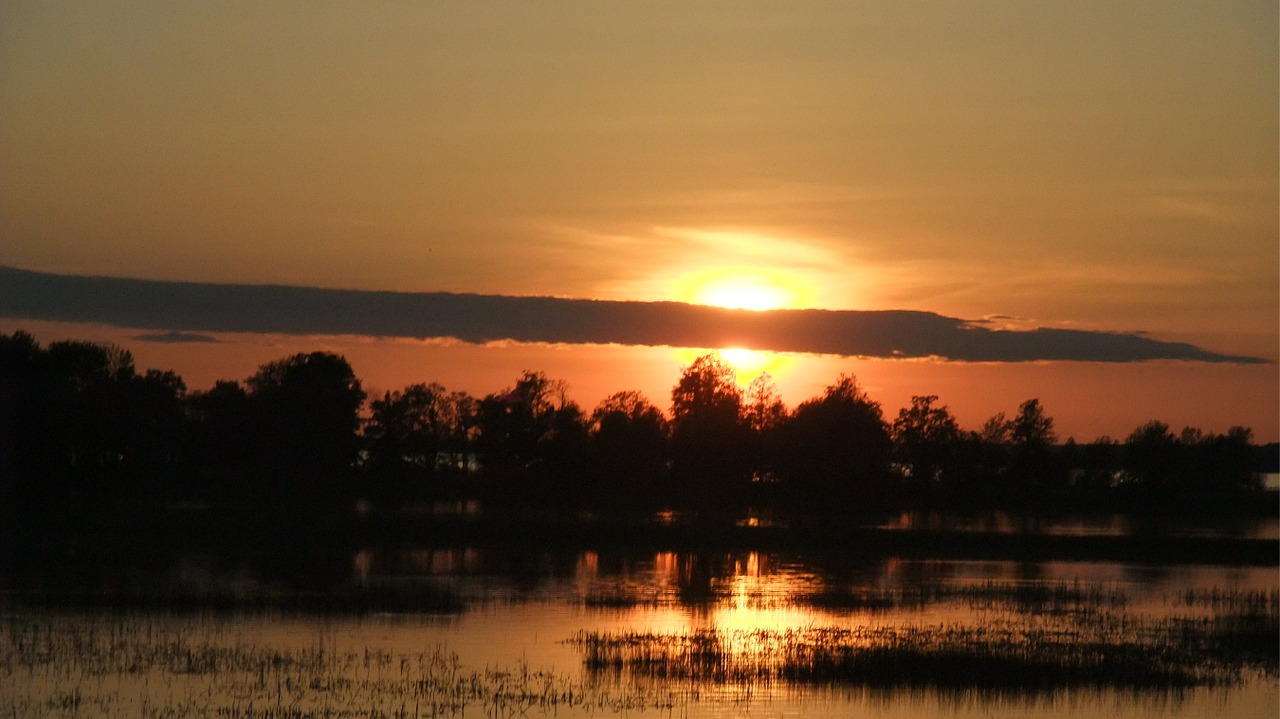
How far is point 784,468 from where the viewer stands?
11288 centimetres

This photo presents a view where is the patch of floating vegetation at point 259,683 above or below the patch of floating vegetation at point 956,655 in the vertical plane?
below

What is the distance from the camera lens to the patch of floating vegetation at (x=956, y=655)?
2764 centimetres

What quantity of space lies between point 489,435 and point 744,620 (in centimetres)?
10674

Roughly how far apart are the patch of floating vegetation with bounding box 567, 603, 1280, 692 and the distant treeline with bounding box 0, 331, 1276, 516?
50.6 meters

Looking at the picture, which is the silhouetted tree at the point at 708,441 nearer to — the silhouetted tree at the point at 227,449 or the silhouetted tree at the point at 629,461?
the silhouetted tree at the point at 629,461

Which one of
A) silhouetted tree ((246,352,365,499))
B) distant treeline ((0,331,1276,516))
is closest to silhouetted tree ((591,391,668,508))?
distant treeline ((0,331,1276,516))

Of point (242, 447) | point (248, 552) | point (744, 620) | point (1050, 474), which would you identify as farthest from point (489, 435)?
point (744, 620)

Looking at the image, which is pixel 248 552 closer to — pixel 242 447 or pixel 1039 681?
pixel 1039 681

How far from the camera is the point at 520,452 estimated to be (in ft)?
456

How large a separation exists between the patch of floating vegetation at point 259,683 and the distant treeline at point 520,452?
46.2 m

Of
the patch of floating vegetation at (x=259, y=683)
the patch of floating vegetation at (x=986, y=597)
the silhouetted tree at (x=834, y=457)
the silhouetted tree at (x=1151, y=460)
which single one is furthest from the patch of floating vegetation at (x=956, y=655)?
the silhouetted tree at (x=1151, y=460)

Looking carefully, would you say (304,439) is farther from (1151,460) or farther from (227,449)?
(1151,460)

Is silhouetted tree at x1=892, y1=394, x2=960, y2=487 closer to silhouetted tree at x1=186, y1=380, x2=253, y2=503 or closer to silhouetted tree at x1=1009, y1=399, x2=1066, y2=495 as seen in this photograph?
silhouetted tree at x1=1009, y1=399, x2=1066, y2=495

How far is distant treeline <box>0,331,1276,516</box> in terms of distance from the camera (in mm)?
87562
